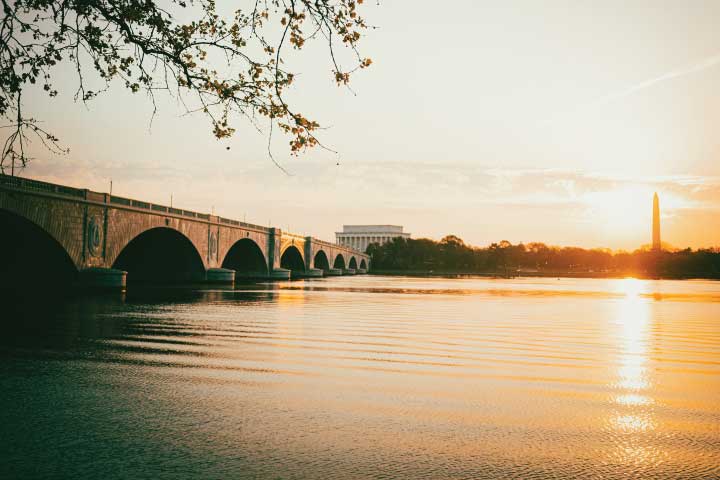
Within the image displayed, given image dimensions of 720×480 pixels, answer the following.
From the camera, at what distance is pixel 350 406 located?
8.16m

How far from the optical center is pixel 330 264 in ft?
447

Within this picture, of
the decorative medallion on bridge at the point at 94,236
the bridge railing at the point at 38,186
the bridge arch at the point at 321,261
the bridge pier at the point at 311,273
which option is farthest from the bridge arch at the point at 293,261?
the bridge railing at the point at 38,186

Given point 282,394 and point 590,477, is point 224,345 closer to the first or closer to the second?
point 282,394

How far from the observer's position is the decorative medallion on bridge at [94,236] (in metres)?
41.4

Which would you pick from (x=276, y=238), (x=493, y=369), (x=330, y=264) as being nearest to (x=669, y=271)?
(x=330, y=264)

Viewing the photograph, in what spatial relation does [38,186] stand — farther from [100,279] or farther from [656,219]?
[656,219]

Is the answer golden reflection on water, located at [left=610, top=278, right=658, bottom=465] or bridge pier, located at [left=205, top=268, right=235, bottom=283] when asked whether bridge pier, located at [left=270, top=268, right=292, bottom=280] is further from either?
golden reflection on water, located at [left=610, top=278, right=658, bottom=465]

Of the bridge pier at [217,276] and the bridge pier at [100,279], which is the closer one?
the bridge pier at [100,279]

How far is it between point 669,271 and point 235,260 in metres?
127

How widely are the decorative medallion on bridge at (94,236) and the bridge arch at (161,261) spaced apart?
1788 centimetres

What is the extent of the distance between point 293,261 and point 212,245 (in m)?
48.7

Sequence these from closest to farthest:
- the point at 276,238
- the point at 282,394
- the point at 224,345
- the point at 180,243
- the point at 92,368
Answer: the point at 282,394 < the point at 92,368 < the point at 224,345 < the point at 180,243 < the point at 276,238

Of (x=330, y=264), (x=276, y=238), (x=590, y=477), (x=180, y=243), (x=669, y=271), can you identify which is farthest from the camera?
(x=669, y=271)

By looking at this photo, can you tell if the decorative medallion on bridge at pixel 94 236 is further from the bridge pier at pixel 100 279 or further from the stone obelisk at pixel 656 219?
the stone obelisk at pixel 656 219
